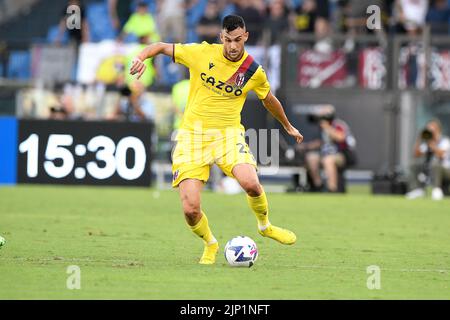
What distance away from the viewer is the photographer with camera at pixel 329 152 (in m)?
23.0

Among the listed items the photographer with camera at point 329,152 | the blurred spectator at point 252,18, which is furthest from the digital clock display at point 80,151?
the blurred spectator at point 252,18

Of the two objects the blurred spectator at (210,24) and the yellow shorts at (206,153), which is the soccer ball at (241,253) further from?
the blurred spectator at (210,24)

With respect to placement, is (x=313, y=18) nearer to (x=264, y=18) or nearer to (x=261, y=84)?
→ (x=264, y=18)

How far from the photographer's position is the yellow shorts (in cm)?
1127

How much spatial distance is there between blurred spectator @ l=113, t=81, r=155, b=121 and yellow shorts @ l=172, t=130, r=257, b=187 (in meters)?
11.0

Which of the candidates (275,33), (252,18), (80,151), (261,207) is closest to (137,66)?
(261,207)

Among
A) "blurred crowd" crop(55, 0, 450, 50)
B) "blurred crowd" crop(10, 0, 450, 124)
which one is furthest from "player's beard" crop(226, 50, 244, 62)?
"blurred crowd" crop(55, 0, 450, 50)

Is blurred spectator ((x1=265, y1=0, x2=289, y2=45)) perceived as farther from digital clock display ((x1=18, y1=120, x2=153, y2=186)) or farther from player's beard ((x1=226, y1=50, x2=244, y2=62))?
player's beard ((x1=226, y1=50, x2=244, y2=62))

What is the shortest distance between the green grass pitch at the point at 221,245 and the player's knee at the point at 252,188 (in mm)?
669

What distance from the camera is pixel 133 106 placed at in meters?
23.5

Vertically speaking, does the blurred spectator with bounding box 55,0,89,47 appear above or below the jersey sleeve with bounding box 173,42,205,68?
above

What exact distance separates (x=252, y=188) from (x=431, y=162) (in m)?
12.3

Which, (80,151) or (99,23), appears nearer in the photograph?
(80,151)
